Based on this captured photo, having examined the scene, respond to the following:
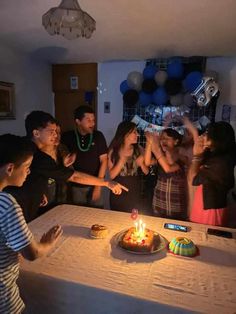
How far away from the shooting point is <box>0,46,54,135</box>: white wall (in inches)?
121

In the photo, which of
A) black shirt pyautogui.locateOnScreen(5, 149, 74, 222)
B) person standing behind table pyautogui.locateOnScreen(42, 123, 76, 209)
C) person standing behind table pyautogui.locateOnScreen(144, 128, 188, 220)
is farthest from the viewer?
person standing behind table pyautogui.locateOnScreen(144, 128, 188, 220)

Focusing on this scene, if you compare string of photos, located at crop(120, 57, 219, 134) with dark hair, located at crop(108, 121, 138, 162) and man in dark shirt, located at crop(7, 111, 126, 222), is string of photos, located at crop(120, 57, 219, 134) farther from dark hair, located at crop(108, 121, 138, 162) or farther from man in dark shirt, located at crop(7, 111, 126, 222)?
man in dark shirt, located at crop(7, 111, 126, 222)

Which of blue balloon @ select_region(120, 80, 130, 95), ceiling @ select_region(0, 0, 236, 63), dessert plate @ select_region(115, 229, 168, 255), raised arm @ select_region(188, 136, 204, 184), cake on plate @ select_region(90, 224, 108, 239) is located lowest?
dessert plate @ select_region(115, 229, 168, 255)

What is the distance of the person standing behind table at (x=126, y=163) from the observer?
2.28m

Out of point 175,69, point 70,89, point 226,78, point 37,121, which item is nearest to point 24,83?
point 70,89

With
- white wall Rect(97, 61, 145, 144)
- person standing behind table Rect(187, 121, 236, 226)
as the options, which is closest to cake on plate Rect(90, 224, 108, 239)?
person standing behind table Rect(187, 121, 236, 226)

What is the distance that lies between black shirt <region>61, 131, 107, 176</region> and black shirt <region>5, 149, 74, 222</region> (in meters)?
0.53

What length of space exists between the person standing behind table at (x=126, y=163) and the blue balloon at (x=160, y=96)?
0.93 meters

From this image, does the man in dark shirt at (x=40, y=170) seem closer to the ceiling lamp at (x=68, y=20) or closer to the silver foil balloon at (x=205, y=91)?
the ceiling lamp at (x=68, y=20)

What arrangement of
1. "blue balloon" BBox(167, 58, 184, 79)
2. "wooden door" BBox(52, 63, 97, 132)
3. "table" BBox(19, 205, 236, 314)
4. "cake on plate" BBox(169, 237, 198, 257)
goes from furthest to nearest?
"wooden door" BBox(52, 63, 97, 132) < "blue balloon" BBox(167, 58, 184, 79) < "cake on plate" BBox(169, 237, 198, 257) < "table" BBox(19, 205, 236, 314)

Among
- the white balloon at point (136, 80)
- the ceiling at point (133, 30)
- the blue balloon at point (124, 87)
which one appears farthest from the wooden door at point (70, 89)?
the white balloon at point (136, 80)

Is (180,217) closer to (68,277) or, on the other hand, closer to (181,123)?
(68,277)

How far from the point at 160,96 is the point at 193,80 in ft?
1.36

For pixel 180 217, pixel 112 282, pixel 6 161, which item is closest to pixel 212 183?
pixel 180 217
